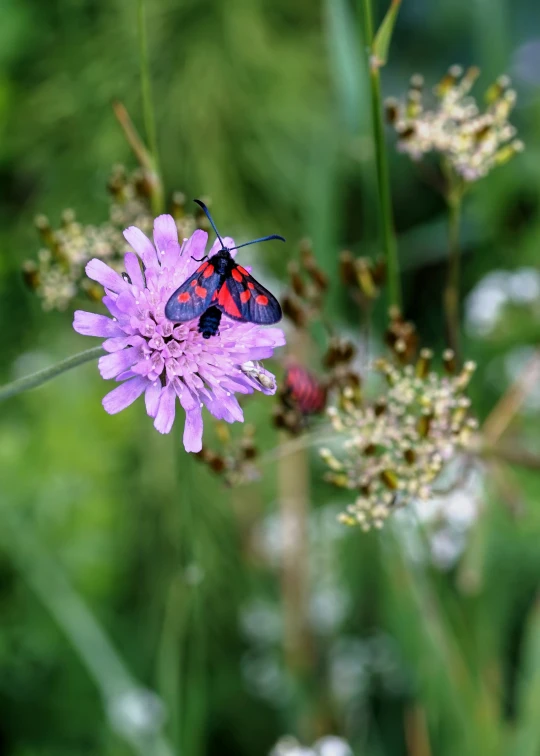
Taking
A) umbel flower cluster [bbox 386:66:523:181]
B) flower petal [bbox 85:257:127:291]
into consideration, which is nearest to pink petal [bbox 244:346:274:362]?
flower petal [bbox 85:257:127:291]

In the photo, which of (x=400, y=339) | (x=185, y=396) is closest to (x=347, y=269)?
(x=400, y=339)

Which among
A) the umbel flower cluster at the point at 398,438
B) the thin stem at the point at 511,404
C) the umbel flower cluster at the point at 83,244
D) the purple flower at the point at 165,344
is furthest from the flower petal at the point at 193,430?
the thin stem at the point at 511,404

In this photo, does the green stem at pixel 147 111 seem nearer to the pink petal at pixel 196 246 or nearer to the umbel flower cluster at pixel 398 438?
the pink petal at pixel 196 246

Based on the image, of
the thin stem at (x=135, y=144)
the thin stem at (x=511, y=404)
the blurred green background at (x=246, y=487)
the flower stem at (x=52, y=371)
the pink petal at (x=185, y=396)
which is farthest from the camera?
the blurred green background at (x=246, y=487)

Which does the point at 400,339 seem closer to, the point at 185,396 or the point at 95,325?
the point at 185,396

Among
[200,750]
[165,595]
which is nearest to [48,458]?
[165,595]

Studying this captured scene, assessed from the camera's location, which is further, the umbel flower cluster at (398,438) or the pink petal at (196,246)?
the umbel flower cluster at (398,438)

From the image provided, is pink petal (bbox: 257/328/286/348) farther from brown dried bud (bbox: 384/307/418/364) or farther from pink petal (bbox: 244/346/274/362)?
brown dried bud (bbox: 384/307/418/364)

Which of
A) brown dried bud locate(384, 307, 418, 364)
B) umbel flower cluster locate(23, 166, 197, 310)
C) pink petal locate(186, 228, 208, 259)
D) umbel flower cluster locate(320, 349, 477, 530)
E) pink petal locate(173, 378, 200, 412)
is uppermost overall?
umbel flower cluster locate(23, 166, 197, 310)
